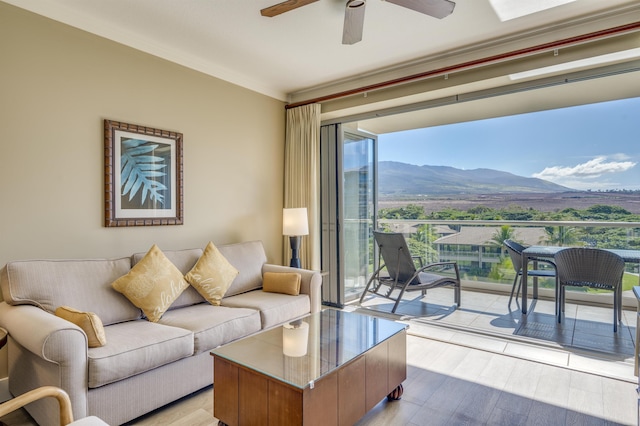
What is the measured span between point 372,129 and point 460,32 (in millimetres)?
2710

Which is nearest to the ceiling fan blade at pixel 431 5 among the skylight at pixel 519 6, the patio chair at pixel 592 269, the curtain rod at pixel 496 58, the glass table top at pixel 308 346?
the skylight at pixel 519 6

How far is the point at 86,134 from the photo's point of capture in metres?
2.81

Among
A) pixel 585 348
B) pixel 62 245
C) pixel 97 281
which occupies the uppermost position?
pixel 62 245

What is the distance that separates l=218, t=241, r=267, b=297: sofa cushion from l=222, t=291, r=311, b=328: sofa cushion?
0.27ft

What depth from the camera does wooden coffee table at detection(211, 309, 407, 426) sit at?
5.60 feet

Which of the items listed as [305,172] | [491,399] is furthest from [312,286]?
[491,399]

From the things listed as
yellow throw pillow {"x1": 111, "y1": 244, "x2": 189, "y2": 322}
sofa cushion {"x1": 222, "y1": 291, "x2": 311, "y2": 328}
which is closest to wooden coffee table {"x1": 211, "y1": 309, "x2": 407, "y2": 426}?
sofa cushion {"x1": 222, "y1": 291, "x2": 311, "y2": 328}

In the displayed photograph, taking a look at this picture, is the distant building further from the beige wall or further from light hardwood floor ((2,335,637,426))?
the beige wall

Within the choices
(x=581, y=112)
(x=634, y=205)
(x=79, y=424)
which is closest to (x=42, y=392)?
(x=79, y=424)

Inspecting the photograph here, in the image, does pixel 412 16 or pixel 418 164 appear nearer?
pixel 412 16

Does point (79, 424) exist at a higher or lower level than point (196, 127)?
lower

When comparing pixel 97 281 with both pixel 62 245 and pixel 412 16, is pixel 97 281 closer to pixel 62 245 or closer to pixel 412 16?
pixel 62 245

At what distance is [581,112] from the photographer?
5164 millimetres

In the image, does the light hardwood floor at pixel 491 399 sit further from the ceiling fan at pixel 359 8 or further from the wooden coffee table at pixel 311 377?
the ceiling fan at pixel 359 8
